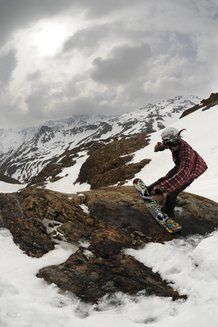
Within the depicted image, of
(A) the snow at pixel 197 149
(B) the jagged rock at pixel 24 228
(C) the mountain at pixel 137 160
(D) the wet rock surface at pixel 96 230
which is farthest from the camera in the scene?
(C) the mountain at pixel 137 160

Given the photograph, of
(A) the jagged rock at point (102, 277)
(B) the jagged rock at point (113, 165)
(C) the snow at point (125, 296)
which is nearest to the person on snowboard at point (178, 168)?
(C) the snow at point (125, 296)

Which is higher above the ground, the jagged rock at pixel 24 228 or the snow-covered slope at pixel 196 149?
the snow-covered slope at pixel 196 149

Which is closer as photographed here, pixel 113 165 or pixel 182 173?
pixel 182 173

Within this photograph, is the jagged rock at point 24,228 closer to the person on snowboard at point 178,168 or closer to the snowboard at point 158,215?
the snowboard at point 158,215

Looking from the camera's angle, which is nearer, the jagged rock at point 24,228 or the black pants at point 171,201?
the jagged rock at point 24,228

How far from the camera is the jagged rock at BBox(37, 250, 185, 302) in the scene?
9.60 m

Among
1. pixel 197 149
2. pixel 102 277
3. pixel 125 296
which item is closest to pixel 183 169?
pixel 102 277

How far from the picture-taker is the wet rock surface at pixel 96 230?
32.5 ft

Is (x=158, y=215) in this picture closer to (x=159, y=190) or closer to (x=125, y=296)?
(x=159, y=190)

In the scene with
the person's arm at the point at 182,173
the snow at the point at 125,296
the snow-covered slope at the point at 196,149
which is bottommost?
the snow at the point at 125,296

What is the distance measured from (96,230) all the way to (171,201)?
271 cm

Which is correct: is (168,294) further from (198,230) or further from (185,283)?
(198,230)

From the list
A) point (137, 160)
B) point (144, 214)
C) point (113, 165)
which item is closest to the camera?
point (144, 214)

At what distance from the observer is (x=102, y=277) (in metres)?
10.1
